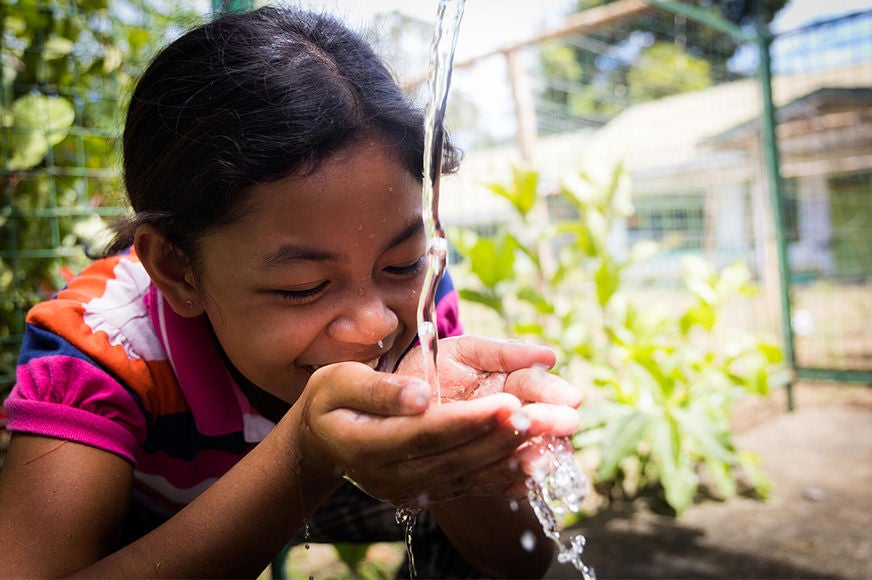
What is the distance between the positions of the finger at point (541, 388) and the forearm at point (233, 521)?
11.1 inches

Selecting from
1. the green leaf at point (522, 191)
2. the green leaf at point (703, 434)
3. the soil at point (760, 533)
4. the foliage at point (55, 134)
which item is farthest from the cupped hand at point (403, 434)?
the green leaf at point (522, 191)

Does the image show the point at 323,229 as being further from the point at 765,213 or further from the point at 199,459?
the point at 765,213

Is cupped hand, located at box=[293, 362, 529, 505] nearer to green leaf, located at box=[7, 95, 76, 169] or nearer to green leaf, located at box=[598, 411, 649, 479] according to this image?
green leaf, located at box=[7, 95, 76, 169]

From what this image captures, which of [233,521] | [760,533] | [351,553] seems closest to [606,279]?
[760,533]

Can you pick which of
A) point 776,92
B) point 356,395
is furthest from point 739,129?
point 356,395

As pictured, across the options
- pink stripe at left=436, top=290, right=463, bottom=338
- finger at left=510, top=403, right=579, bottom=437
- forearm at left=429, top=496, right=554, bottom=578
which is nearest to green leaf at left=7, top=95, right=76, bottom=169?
pink stripe at left=436, top=290, right=463, bottom=338

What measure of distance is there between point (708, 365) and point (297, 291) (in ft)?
8.44

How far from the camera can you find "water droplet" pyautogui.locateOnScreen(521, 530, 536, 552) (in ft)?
4.78

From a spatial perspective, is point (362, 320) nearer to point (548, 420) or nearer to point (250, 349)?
point (250, 349)

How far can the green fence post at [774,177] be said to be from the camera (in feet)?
14.1

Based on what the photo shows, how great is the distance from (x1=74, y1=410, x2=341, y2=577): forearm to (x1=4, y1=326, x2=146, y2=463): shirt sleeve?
0.19 metres

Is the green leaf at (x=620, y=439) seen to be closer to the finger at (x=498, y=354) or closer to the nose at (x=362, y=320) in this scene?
the finger at (x=498, y=354)

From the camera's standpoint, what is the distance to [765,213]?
4.47m

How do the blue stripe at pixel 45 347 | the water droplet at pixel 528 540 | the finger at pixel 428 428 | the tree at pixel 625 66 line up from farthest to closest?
the tree at pixel 625 66, the water droplet at pixel 528 540, the blue stripe at pixel 45 347, the finger at pixel 428 428
